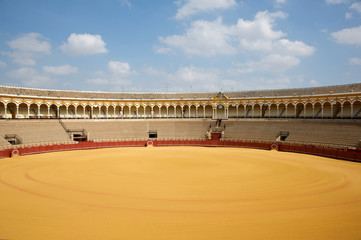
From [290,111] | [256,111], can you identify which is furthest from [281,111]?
[256,111]

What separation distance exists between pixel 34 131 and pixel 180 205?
3453 centimetres

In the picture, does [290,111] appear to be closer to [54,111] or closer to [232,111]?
[232,111]

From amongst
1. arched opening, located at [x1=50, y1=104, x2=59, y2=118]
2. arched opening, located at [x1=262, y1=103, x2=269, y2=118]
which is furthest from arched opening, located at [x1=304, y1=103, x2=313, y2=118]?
arched opening, located at [x1=50, y1=104, x2=59, y2=118]

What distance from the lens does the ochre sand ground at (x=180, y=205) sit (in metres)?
7.56

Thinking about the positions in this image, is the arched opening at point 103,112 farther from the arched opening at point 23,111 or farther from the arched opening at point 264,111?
the arched opening at point 264,111

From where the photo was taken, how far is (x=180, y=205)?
9945mm

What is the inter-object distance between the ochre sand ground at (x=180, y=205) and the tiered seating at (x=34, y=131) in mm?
20288

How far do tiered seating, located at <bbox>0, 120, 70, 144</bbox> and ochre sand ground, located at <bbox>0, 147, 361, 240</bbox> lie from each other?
66.6 ft

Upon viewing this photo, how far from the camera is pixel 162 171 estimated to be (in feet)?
56.1

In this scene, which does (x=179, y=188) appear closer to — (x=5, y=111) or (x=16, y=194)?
(x=16, y=194)

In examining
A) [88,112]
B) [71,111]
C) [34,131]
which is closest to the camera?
[34,131]

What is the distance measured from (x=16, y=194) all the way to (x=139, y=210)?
6.63m

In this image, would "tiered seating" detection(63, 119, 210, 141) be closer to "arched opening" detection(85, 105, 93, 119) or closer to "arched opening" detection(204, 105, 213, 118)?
"arched opening" detection(85, 105, 93, 119)

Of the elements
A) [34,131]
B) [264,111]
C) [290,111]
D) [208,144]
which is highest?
[264,111]
